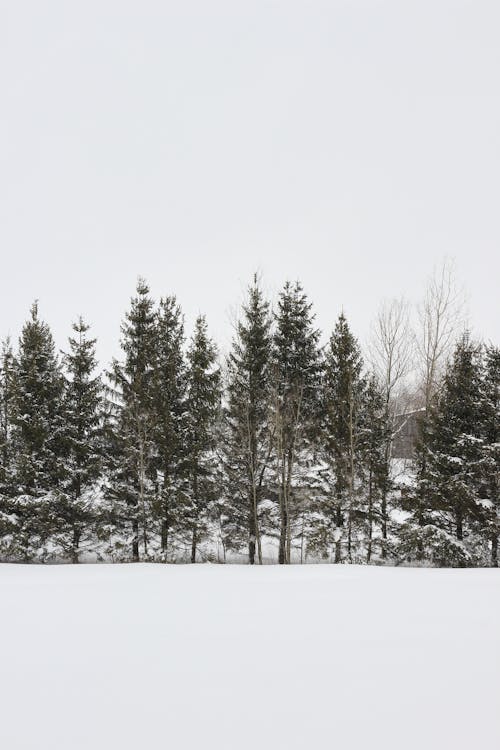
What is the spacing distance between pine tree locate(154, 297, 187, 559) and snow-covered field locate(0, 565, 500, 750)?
9658mm

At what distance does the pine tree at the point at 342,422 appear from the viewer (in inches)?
674

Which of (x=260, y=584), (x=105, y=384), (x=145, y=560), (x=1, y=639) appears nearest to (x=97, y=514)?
(x=145, y=560)

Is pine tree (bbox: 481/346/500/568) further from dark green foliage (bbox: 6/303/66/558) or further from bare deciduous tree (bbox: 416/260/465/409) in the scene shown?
dark green foliage (bbox: 6/303/66/558)

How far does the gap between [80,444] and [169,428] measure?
11.1 ft

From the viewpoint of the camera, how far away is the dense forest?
16.6m

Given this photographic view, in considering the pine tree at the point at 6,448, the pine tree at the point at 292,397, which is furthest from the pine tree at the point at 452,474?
the pine tree at the point at 6,448

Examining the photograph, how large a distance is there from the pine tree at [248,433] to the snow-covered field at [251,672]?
9.97m

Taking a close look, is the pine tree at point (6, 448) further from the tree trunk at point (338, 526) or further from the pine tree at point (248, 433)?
the tree trunk at point (338, 526)

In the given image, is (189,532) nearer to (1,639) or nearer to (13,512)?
(13,512)

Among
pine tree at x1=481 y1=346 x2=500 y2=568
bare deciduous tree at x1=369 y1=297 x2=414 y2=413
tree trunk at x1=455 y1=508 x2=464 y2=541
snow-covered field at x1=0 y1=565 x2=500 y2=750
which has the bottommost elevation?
tree trunk at x1=455 y1=508 x2=464 y2=541

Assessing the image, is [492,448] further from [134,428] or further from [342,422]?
[134,428]

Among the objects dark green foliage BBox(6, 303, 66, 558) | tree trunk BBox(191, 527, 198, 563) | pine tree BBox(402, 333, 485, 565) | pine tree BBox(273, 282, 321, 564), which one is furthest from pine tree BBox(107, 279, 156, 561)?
pine tree BBox(402, 333, 485, 565)

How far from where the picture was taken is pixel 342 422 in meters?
17.9

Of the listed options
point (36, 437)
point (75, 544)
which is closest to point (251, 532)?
point (75, 544)
